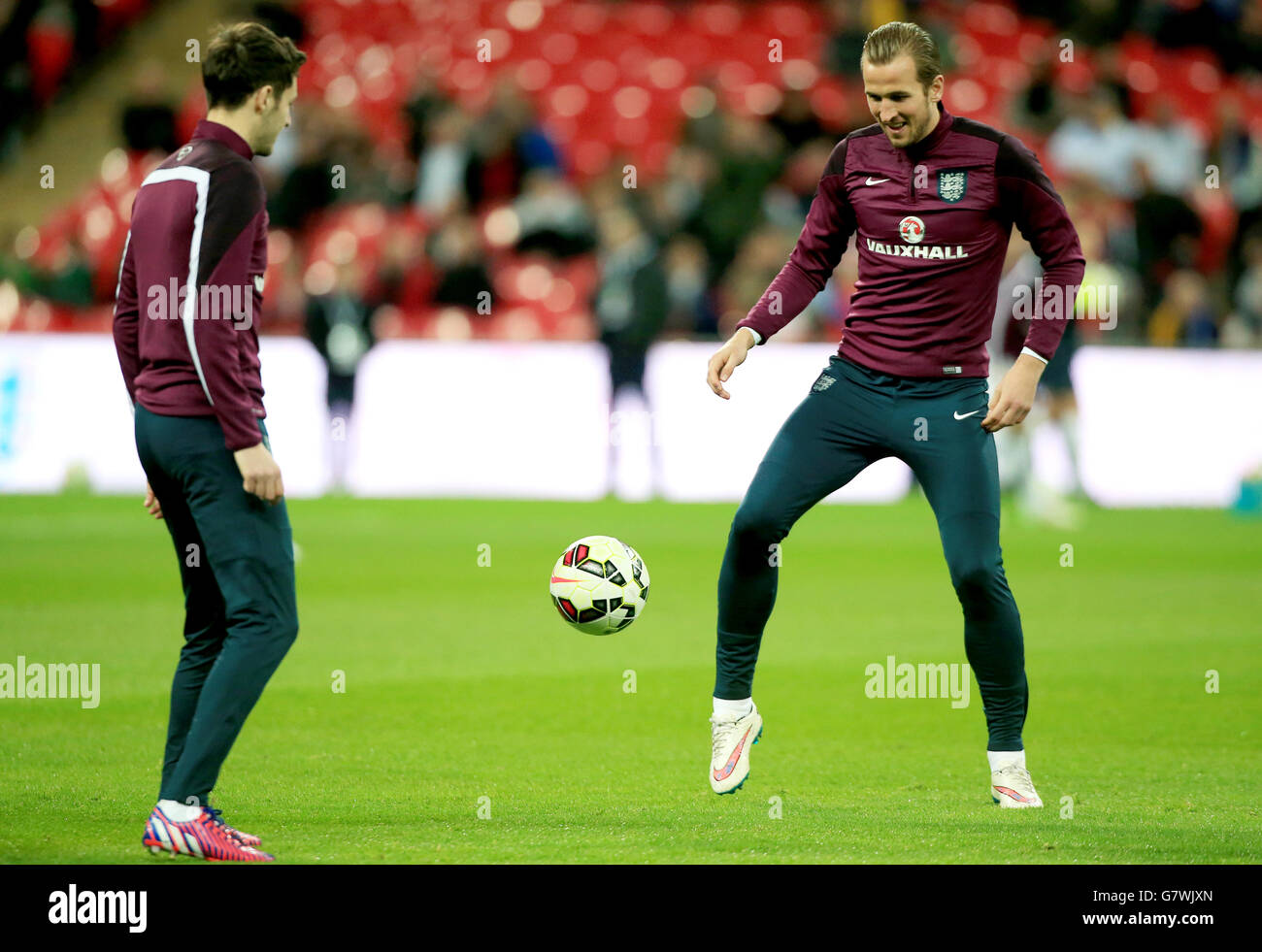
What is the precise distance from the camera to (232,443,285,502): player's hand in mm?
5023

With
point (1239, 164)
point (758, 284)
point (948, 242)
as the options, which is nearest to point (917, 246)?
point (948, 242)

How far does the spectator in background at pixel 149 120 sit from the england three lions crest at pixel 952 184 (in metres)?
16.0

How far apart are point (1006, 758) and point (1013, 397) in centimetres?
128

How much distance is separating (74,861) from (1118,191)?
17884mm

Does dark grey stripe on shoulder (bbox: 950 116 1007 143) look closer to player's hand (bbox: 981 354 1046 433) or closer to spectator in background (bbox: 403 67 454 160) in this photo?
player's hand (bbox: 981 354 1046 433)

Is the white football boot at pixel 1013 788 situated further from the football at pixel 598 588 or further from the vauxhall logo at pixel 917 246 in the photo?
the vauxhall logo at pixel 917 246

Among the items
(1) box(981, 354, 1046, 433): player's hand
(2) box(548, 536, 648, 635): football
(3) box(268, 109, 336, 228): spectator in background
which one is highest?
(3) box(268, 109, 336, 228): spectator in background

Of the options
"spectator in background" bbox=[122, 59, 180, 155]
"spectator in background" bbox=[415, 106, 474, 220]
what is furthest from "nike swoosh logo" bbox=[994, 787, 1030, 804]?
"spectator in background" bbox=[122, 59, 180, 155]

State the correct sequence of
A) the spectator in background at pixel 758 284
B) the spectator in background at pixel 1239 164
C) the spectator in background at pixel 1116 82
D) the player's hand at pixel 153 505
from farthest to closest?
the spectator in background at pixel 1116 82 → the spectator in background at pixel 1239 164 → the spectator in background at pixel 758 284 → the player's hand at pixel 153 505

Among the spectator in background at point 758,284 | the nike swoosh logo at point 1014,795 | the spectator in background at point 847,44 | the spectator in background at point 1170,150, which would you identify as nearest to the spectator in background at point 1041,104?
the spectator in background at point 1170,150

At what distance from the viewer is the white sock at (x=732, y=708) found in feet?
21.0

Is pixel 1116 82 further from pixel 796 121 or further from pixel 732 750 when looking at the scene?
pixel 732 750

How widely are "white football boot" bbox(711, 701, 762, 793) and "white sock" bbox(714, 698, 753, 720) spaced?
1 centimetres

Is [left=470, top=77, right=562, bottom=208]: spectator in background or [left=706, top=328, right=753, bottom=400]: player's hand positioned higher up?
[left=470, top=77, right=562, bottom=208]: spectator in background
